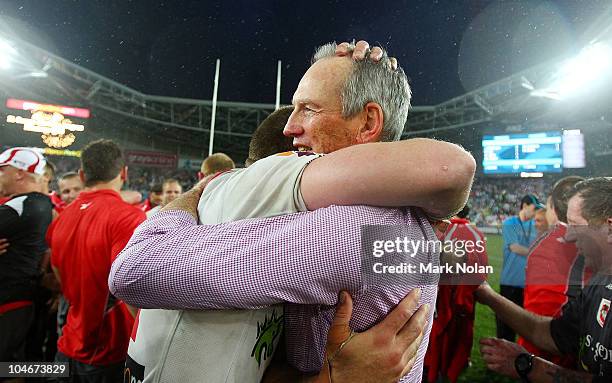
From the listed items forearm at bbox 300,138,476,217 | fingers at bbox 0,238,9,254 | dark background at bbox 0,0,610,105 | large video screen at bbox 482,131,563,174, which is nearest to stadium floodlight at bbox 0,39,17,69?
dark background at bbox 0,0,610,105

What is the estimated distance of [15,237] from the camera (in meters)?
2.43

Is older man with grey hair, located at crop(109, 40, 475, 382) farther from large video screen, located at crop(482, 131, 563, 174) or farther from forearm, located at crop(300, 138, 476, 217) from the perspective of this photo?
large video screen, located at crop(482, 131, 563, 174)

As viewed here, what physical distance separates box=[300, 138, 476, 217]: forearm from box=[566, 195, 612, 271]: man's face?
3.71 ft

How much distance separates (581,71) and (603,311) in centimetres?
959

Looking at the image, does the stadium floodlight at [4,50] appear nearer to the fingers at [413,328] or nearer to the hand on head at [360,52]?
the hand on head at [360,52]

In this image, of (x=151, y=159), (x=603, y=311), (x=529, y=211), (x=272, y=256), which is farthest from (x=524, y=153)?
(x=151, y=159)

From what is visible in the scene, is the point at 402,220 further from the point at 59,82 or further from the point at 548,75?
the point at 59,82

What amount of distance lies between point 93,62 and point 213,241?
15665mm

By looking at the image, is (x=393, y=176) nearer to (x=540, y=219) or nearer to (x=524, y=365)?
(x=524, y=365)

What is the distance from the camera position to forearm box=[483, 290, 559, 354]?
1616 mm

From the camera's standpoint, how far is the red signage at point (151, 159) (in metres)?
16.2

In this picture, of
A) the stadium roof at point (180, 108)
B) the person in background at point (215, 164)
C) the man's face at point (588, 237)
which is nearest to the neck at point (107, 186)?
the person in background at point (215, 164)

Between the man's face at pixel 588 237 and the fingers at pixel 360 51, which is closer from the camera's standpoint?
the fingers at pixel 360 51

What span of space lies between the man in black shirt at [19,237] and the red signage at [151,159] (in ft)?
48.2
